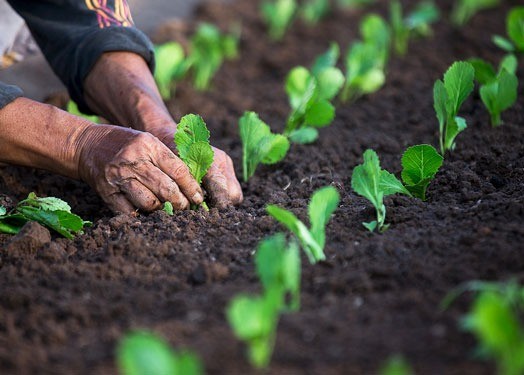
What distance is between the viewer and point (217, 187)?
2.22m

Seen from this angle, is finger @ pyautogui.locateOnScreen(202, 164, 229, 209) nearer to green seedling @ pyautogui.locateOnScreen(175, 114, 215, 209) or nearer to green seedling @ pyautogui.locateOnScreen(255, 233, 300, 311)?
green seedling @ pyautogui.locateOnScreen(175, 114, 215, 209)

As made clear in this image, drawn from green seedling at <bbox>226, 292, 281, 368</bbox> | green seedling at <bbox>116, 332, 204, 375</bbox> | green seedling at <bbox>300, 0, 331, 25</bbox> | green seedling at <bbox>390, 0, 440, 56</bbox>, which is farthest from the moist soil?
green seedling at <bbox>300, 0, 331, 25</bbox>

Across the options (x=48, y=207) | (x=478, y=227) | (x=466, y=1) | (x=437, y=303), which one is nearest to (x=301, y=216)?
(x=478, y=227)

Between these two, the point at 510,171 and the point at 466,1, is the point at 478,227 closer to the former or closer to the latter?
the point at 510,171

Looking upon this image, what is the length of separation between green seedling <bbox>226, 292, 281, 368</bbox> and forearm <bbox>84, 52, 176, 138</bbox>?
1170 mm

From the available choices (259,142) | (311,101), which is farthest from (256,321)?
(311,101)

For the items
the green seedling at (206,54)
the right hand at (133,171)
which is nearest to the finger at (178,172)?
the right hand at (133,171)

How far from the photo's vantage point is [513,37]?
309 centimetres

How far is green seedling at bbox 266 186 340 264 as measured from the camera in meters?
1.66

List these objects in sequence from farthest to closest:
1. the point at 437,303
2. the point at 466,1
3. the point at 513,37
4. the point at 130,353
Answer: the point at 466,1, the point at 513,37, the point at 437,303, the point at 130,353

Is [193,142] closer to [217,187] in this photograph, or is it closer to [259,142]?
[217,187]

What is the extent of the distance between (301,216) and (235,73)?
2201mm

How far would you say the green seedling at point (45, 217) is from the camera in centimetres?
207

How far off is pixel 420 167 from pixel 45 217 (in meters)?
1.10
